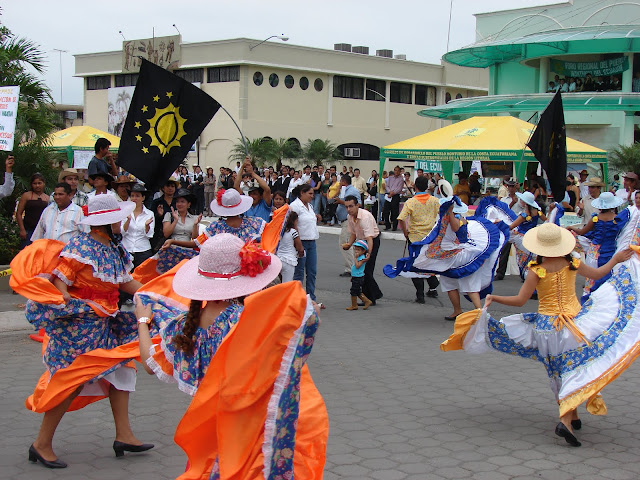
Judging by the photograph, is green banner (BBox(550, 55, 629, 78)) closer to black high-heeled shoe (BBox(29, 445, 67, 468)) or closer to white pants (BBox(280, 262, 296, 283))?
white pants (BBox(280, 262, 296, 283))

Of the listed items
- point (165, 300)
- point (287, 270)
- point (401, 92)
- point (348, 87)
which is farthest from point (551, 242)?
point (401, 92)

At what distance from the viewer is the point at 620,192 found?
15.6 meters

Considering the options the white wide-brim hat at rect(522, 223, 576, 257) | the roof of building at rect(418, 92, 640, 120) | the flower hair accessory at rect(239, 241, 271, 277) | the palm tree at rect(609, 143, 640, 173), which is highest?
the roof of building at rect(418, 92, 640, 120)

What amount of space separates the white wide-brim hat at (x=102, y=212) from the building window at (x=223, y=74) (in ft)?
134

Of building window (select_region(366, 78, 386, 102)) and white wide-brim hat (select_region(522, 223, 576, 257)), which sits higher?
building window (select_region(366, 78, 386, 102))

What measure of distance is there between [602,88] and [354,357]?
2932cm

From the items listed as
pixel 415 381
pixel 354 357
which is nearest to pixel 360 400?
pixel 415 381

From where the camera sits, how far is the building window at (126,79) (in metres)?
51.9

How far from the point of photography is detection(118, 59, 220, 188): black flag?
26.8ft

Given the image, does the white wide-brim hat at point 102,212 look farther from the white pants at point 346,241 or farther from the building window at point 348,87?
the building window at point 348,87

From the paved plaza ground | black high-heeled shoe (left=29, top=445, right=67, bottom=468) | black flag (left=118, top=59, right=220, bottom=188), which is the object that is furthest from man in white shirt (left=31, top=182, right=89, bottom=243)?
black high-heeled shoe (left=29, top=445, right=67, bottom=468)

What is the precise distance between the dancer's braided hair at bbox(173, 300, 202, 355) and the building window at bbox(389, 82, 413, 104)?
→ 49.8m

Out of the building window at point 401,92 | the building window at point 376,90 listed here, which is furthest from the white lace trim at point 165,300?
the building window at point 401,92

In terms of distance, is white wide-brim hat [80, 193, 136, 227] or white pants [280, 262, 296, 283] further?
white pants [280, 262, 296, 283]
